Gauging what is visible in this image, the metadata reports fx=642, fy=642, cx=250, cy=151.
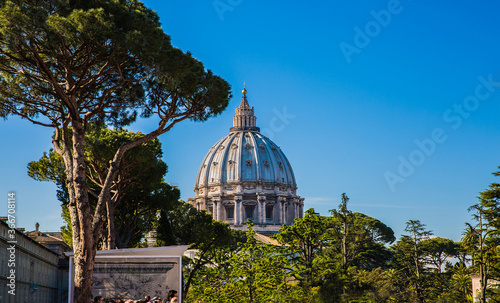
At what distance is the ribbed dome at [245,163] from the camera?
4254 inches

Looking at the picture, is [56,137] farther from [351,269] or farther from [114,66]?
[351,269]

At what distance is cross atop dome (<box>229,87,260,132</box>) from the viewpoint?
115625 mm

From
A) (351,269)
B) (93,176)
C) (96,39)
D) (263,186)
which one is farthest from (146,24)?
(263,186)

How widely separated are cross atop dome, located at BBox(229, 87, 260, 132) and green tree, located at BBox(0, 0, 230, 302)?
98.1 meters

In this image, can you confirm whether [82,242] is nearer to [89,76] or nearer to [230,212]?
A: [89,76]

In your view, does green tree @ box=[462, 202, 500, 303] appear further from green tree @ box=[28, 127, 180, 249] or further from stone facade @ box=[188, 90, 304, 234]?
stone facade @ box=[188, 90, 304, 234]

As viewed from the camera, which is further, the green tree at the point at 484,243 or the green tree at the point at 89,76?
the green tree at the point at 484,243

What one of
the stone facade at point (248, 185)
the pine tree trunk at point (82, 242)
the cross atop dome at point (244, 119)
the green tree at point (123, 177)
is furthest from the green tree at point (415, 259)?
the cross atop dome at point (244, 119)

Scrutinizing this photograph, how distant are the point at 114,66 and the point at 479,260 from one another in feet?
59.2

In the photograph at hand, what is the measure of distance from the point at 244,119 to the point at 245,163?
418 inches

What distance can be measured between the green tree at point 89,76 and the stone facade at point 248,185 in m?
86.5

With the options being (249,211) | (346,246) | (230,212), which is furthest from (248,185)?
(346,246)

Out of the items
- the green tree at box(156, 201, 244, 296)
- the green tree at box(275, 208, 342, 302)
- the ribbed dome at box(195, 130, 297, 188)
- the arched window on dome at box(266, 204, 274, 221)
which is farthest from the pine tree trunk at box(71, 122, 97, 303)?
the arched window on dome at box(266, 204, 274, 221)

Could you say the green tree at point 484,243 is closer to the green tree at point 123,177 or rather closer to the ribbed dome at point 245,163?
the green tree at point 123,177
